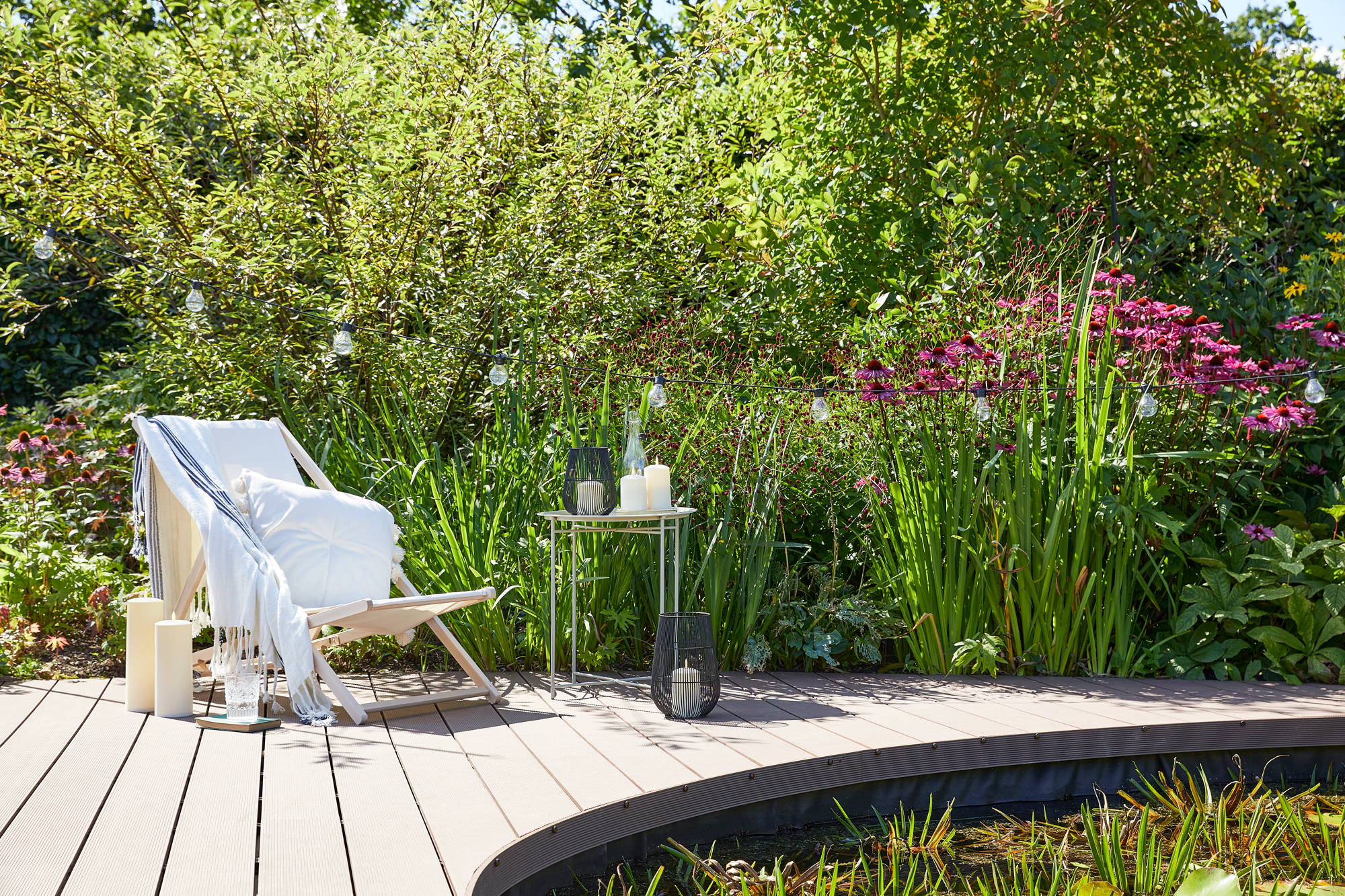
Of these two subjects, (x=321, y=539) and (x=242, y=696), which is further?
(x=321, y=539)

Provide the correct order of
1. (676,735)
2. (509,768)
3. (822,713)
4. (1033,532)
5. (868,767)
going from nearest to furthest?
(509,768), (868,767), (676,735), (822,713), (1033,532)

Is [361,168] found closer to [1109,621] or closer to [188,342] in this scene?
[188,342]

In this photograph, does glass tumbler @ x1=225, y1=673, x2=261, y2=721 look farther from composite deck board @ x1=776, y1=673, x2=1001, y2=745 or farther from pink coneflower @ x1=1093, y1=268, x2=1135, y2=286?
pink coneflower @ x1=1093, y1=268, x2=1135, y2=286

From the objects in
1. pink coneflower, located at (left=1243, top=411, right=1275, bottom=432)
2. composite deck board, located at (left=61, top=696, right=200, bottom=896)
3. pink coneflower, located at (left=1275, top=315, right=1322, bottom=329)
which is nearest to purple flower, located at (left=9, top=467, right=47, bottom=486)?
composite deck board, located at (left=61, top=696, right=200, bottom=896)

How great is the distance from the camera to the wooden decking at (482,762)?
2410 mm

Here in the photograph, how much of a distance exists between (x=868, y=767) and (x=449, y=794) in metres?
1.16

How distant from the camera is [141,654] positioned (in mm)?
3891

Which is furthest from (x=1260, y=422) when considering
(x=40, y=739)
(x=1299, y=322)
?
(x=40, y=739)

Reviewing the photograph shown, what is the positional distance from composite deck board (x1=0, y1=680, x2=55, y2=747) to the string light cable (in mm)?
1508

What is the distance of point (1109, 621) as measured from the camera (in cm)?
443

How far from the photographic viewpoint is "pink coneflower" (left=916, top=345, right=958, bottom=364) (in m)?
4.55

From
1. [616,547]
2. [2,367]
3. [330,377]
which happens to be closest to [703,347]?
[616,547]

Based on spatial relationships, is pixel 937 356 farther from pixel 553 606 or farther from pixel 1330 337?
pixel 553 606

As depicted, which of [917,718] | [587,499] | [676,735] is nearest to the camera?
[676,735]
